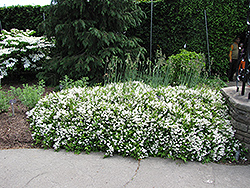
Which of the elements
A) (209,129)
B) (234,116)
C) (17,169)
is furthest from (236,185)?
(17,169)

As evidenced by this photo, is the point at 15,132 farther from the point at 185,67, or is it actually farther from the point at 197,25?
the point at 197,25

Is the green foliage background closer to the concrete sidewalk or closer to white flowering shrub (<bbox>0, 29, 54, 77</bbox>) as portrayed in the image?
white flowering shrub (<bbox>0, 29, 54, 77</bbox>)

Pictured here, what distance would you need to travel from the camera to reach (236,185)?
6.88 feet

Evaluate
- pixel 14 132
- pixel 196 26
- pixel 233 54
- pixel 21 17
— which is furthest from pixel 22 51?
pixel 233 54

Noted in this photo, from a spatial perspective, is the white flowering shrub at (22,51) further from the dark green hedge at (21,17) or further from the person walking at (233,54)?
the person walking at (233,54)

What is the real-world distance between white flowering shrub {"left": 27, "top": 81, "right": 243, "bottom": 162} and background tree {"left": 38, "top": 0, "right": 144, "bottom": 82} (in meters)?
1.96

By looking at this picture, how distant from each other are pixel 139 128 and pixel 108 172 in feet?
2.33

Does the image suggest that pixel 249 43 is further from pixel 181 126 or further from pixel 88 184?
pixel 88 184

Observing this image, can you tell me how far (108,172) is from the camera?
2.31 m

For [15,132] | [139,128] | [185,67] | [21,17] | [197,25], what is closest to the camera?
[139,128]

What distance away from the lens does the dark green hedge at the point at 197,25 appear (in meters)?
6.25

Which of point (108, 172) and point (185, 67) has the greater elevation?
point (185, 67)

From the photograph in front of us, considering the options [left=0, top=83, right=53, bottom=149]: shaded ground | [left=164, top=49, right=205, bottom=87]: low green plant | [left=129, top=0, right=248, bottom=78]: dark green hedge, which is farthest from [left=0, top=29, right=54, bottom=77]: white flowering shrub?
[left=164, top=49, right=205, bottom=87]: low green plant

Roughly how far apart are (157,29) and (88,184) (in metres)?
5.60
